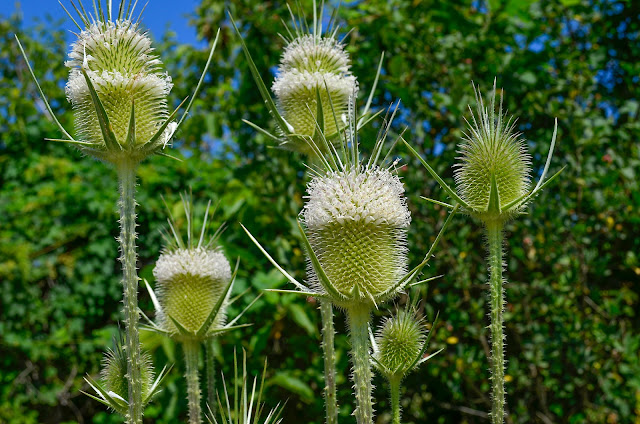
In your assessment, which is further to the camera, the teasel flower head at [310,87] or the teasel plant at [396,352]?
the teasel flower head at [310,87]

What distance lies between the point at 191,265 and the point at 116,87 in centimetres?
70

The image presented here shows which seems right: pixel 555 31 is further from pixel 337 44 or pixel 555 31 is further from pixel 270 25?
pixel 337 44

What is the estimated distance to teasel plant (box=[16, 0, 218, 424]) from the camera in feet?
5.19

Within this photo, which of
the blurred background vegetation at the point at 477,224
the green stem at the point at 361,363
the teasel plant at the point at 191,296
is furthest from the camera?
the blurred background vegetation at the point at 477,224

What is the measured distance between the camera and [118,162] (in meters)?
1.66

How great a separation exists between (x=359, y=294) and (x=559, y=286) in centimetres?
245

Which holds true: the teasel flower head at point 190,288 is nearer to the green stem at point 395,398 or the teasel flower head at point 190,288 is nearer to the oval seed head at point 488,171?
the green stem at point 395,398

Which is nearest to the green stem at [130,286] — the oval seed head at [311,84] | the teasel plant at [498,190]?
the oval seed head at [311,84]

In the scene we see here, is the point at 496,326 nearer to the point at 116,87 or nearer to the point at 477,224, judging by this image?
the point at 116,87

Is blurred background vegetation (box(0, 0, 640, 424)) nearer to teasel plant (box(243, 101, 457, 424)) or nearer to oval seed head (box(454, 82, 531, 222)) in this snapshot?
oval seed head (box(454, 82, 531, 222))

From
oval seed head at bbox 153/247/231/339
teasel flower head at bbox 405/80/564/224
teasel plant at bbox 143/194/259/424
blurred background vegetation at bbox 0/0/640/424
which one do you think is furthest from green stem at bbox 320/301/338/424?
blurred background vegetation at bbox 0/0/640/424

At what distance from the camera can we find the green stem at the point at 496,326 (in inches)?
56.1

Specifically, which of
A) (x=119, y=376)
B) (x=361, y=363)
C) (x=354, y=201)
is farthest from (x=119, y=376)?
(x=354, y=201)

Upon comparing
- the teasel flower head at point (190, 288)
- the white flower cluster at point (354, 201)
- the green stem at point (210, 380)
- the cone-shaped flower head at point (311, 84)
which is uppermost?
the cone-shaped flower head at point (311, 84)
